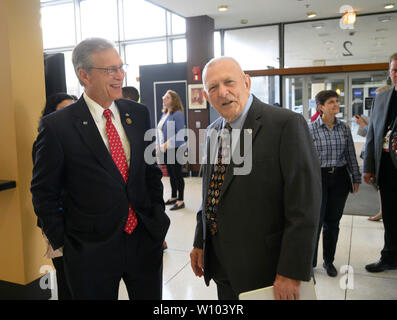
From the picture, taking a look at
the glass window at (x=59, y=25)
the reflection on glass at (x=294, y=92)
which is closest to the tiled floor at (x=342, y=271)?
the reflection on glass at (x=294, y=92)

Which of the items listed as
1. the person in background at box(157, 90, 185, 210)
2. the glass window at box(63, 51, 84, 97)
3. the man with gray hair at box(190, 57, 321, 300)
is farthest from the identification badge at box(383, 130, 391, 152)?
the glass window at box(63, 51, 84, 97)

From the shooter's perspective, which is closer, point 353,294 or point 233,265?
point 233,265

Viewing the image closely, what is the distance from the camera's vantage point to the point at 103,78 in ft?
5.30

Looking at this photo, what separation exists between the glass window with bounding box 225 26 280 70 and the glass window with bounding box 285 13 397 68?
0.34 m

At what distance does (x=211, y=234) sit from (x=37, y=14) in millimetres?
2336

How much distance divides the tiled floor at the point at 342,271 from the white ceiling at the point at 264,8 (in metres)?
4.86

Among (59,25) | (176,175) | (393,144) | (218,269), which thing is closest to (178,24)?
(59,25)

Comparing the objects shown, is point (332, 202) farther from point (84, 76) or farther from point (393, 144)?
point (84, 76)

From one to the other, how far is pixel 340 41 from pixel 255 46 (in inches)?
83.2

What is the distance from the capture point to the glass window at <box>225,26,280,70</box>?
9305 mm

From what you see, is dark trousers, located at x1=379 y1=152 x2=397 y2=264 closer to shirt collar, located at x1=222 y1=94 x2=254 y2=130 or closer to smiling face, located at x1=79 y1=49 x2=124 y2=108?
shirt collar, located at x1=222 y1=94 x2=254 y2=130

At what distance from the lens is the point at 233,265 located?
1.50m

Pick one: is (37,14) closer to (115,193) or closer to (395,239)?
(115,193)

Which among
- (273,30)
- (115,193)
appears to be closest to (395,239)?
(115,193)
